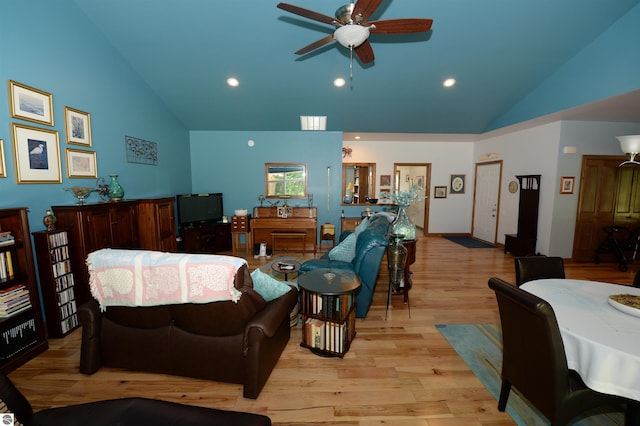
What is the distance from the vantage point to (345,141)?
7.16 meters

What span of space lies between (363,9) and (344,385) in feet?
9.13

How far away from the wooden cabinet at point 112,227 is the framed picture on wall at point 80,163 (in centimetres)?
54

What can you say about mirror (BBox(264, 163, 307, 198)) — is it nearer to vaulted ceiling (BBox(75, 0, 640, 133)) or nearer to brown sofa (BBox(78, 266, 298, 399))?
vaulted ceiling (BBox(75, 0, 640, 133))

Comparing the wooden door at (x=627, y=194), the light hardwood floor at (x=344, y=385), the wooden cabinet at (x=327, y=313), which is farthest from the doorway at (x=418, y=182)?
the wooden cabinet at (x=327, y=313)

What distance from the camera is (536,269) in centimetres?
219

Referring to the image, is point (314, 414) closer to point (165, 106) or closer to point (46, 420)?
point (46, 420)

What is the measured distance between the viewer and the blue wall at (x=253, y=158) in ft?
19.8

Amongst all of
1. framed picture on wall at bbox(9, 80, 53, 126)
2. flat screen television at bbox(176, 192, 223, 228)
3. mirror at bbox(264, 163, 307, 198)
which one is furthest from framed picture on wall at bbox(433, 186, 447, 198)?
framed picture on wall at bbox(9, 80, 53, 126)

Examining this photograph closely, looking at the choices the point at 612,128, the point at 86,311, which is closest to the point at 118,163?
the point at 86,311

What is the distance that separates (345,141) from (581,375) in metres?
6.46

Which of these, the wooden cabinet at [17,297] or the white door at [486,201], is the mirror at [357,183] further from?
the wooden cabinet at [17,297]

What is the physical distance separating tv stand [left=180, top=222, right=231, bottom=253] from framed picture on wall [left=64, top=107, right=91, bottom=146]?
224 cm

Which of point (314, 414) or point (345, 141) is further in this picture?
point (345, 141)

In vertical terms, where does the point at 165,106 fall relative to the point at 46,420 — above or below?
above
